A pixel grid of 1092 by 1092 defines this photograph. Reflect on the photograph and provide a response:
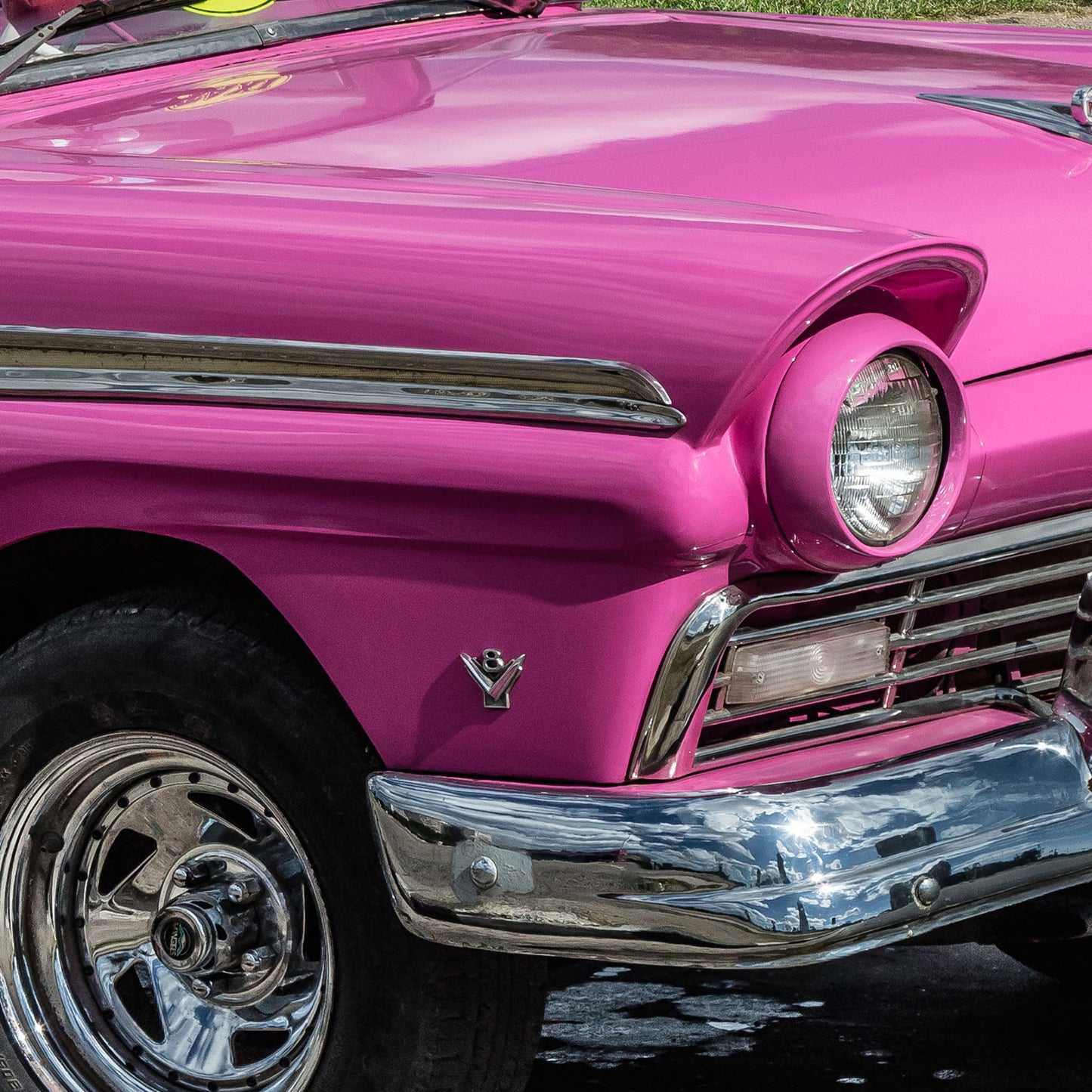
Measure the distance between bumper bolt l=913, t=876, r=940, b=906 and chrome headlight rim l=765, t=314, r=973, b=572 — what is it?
0.32m

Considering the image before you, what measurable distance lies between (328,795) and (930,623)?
0.74 meters

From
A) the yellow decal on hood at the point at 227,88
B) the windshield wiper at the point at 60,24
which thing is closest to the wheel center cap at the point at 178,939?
the yellow decal on hood at the point at 227,88

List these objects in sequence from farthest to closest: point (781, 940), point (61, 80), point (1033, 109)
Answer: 1. point (61, 80)
2. point (1033, 109)
3. point (781, 940)

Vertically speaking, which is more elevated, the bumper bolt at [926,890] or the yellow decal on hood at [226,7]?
the yellow decal on hood at [226,7]

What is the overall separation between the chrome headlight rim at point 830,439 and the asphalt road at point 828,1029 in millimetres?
1112

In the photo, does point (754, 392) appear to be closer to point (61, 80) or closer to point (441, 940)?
point (441, 940)

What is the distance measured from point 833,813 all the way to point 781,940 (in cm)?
14

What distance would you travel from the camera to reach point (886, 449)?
1.72 meters

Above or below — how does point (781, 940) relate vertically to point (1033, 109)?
below

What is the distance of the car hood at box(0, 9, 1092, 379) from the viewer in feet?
6.63

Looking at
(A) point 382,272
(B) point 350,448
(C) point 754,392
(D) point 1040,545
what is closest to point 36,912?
(B) point 350,448

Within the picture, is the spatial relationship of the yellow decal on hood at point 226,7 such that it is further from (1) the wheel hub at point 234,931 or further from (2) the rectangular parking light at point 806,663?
(2) the rectangular parking light at point 806,663

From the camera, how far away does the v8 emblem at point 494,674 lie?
171 cm

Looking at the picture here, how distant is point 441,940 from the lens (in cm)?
173
